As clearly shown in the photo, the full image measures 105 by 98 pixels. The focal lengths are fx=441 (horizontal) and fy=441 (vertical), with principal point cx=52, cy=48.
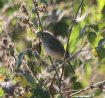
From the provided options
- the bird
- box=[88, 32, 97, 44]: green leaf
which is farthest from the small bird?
box=[88, 32, 97, 44]: green leaf

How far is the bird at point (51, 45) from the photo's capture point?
6.72 ft

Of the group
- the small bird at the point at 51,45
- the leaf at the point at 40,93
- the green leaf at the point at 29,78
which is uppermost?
the small bird at the point at 51,45

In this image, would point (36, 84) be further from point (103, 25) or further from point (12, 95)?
point (103, 25)

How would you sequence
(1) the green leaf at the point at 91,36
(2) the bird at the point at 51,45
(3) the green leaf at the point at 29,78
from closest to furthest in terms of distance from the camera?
1. (3) the green leaf at the point at 29,78
2. (1) the green leaf at the point at 91,36
3. (2) the bird at the point at 51,45

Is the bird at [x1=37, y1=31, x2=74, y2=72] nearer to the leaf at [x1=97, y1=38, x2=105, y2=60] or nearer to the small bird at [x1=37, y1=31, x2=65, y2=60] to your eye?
the small bird at [x1=37, y1=31, x2=65, y2=60]

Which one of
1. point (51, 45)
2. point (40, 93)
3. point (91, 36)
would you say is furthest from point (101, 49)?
point (51, 45)

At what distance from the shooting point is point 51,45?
2316 millimetres

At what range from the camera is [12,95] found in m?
1.75

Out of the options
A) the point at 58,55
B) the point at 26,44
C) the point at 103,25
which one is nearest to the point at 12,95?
the point at 103,25

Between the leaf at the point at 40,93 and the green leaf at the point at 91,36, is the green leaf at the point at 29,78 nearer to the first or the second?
the leaf at the point at 40,93

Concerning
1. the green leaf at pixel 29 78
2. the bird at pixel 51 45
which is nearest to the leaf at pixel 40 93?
the green leaf at pixel 29 78

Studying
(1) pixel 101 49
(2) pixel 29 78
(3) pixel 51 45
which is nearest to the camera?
(2) pixel 29 78

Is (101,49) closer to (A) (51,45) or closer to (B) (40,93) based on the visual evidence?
(B) (40,93)

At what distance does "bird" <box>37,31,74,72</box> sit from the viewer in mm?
2049
